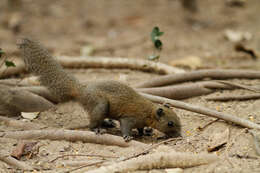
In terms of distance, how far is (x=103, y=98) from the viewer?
6.23m

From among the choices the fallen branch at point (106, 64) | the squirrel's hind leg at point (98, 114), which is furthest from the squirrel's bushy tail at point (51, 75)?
the fallen branch at point (106, 64)

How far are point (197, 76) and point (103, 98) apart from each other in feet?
8.81

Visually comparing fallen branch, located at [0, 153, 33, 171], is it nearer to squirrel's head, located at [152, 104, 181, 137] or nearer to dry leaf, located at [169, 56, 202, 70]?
squirrel's head, located at [152, 104, 181, 137]

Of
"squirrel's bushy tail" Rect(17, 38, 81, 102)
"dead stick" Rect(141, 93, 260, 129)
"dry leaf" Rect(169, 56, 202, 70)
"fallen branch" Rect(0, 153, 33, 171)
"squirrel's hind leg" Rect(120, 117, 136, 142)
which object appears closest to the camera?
"fallen branch" Rect(0, 153, 33, 171)

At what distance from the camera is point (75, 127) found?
6504 mm

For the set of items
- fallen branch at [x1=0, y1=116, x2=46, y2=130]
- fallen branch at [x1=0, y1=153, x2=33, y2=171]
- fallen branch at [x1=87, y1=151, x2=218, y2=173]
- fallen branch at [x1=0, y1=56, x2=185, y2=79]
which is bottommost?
fallen branch at [x1=0, y1=153, x2=33, y2=171]

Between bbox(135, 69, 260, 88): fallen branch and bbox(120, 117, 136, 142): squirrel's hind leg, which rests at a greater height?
bbox(135, 69, 260, 88): fallen branch

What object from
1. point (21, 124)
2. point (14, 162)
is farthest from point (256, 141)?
point (21, 124)

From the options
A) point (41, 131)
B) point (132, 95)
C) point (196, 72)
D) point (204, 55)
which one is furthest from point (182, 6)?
point (41, 131)

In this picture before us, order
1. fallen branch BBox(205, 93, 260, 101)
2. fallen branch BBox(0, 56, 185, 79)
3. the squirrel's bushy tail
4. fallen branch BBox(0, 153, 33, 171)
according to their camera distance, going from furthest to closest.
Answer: fallen branch BBox(0, 56, 185, 79), fallen branch BBox(205, 93, 260, 101), the squirrel's bushy tail, fallen branch BBox(0, 153, 33, 171)

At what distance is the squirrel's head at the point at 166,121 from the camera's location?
6.18 metres

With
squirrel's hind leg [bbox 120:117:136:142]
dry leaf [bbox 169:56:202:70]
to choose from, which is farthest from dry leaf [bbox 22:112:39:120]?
dry leaf [bbox 169:56:202:70]

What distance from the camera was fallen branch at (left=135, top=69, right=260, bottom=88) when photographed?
25.5ft

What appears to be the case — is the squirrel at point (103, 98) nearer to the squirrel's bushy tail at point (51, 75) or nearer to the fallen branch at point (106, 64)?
the squirrel's bushy tail at point (51, 75)
